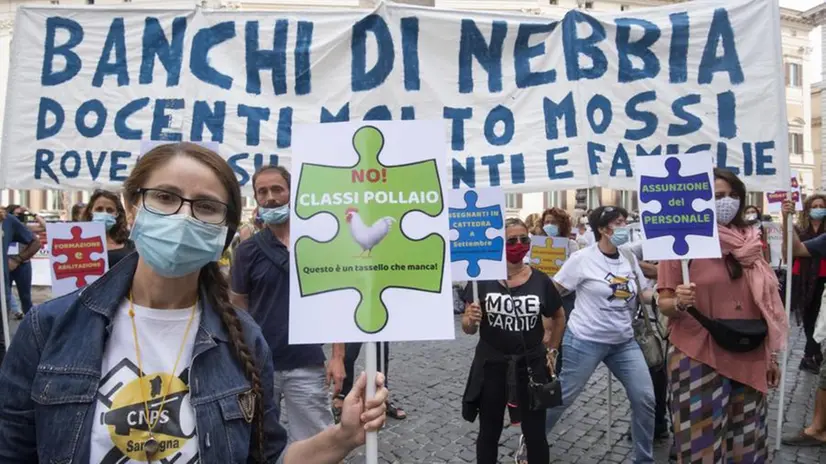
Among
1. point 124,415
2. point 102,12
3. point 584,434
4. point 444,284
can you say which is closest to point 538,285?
point 584,434

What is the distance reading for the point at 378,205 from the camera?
1.82 m

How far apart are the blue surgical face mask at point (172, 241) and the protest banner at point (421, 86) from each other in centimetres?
221

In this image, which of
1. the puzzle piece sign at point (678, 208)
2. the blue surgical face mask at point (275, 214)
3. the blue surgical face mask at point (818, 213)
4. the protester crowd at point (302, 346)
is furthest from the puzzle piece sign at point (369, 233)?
the blue surgical face mask at point (818, 213)

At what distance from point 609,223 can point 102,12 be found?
3.77 m

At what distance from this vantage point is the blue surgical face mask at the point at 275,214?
10.6 ft

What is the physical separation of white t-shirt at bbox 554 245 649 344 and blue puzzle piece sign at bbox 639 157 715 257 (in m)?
1.04

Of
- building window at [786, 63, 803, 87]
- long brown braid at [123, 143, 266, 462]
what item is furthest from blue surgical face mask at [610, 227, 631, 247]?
building window at [786, 63, 803, 87]

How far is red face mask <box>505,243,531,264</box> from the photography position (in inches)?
156

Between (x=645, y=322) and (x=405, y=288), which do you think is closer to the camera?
(x=405, y=288)

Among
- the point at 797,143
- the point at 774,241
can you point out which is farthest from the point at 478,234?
the point at 797,143

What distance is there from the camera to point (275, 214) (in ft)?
10.6

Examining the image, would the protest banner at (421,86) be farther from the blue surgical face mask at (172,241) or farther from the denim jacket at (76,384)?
the denim jacket at (76,384)

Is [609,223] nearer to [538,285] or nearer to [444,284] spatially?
[538,285]

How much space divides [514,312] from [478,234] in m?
0.57
